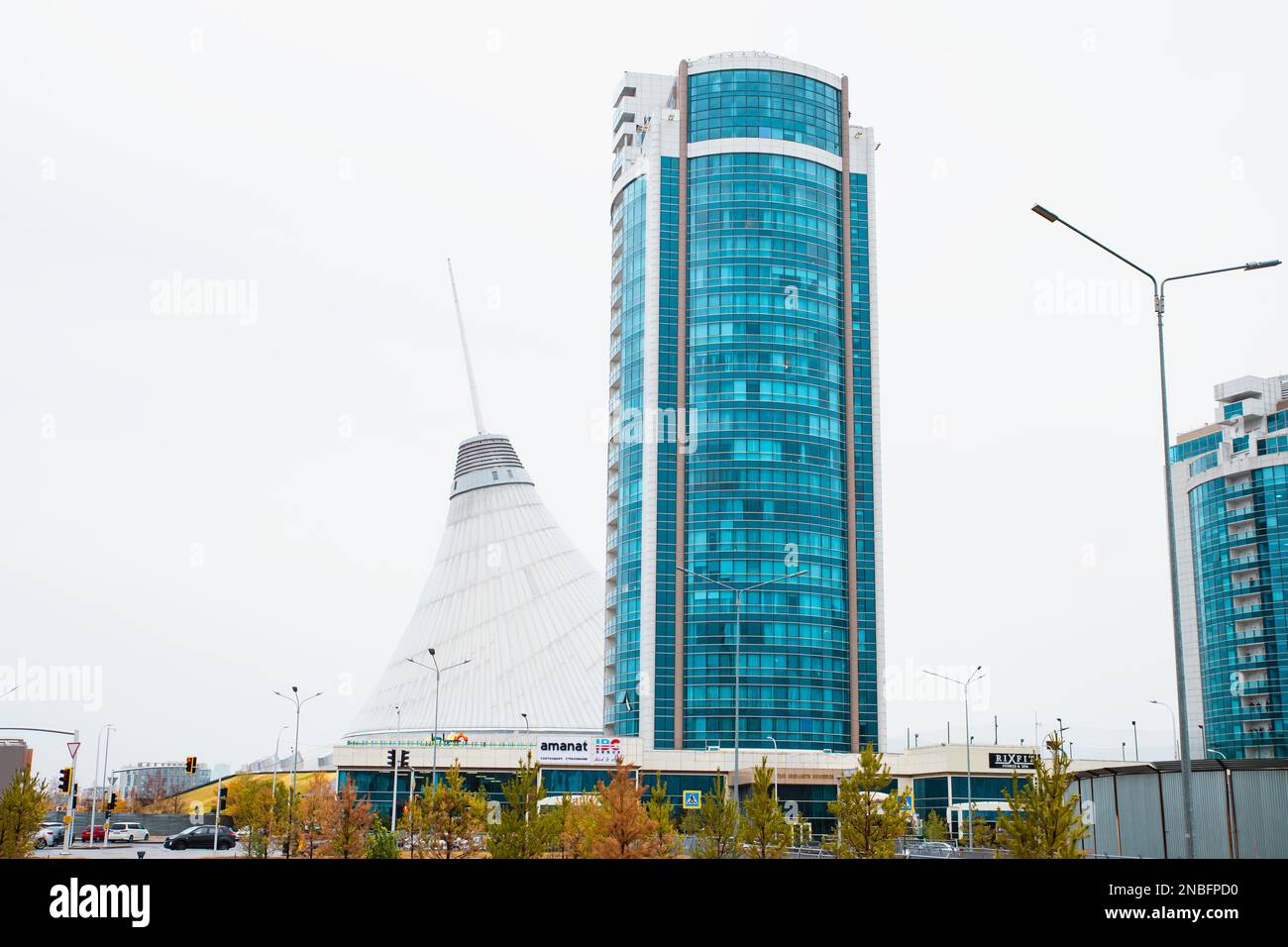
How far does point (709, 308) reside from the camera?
13625 centimetres

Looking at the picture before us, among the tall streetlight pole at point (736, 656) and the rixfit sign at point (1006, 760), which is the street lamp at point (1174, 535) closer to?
the tall streetlight pole at point (736, 656)

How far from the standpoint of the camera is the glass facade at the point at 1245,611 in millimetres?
150125

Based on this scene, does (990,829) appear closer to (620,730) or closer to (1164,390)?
(620,730)

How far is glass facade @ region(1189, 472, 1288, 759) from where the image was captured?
150125 mm

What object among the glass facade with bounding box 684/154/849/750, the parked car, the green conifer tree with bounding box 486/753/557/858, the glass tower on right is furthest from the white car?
the glass tower on right

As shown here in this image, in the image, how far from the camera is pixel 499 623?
153m

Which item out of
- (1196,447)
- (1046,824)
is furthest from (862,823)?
(1196,447)

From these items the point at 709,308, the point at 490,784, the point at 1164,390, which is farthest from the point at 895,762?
the point at 1164,390

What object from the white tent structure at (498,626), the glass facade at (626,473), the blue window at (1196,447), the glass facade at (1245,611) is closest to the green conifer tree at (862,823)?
the glass facade at (626,473)

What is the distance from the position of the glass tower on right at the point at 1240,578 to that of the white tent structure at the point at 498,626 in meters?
74.4

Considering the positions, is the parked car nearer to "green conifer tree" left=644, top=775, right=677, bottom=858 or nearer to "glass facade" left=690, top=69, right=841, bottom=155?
"green conifer tree" left=644, top=775, right=677, bottom=858

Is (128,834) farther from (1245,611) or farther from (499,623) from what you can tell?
(1245,611)

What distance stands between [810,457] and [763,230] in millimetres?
24948
